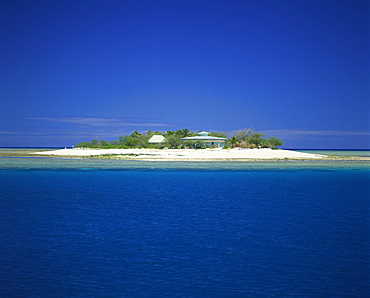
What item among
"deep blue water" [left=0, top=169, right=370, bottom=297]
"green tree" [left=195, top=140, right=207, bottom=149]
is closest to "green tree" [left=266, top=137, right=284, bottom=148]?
"green tree" [left=195, top=140, right=207, bottom=149]

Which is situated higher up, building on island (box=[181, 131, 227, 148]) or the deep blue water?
building on island (box=[181, 131, 227, 148])

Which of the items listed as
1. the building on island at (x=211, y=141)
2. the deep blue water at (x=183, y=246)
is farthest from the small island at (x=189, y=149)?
the deep blue water at (x=183, y=246)

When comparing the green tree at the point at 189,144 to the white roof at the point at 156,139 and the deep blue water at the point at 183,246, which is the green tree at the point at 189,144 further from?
the deep blue water at the point at 183,246

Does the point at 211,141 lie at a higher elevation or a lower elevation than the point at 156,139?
lower

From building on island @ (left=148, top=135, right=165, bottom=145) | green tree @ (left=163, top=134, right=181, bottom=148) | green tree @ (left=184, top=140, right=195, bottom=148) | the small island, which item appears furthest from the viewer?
building on island @ (left=148, top=135, right=165, bottom=145)

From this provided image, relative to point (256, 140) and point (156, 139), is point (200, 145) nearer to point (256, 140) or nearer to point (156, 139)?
point (256, 140)

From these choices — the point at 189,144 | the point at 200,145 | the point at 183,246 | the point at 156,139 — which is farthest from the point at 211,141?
the point at 183,246

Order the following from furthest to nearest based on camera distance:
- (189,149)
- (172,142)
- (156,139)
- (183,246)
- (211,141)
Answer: (156,139) < (211,141) < (172,142) < (189,149) < (183,246)

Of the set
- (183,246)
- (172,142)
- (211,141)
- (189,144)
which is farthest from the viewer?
(211,141)

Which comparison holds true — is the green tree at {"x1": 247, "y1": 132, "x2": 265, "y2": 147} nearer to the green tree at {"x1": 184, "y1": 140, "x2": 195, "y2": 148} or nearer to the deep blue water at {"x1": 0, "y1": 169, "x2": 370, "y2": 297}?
the green tree at {"x1": 184, "y1": 140, "x2": 195, "y2": 148}
